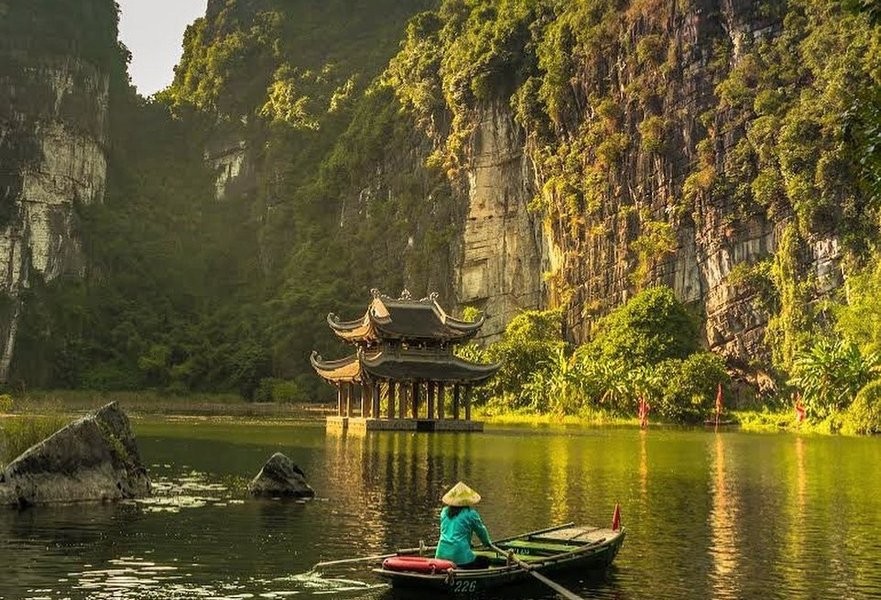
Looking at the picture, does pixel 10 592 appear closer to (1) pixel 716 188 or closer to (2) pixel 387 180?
(1) pixel 716 188

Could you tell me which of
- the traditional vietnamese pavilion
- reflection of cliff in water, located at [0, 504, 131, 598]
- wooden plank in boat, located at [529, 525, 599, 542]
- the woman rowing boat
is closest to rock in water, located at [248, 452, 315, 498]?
reflection of cliff in water, located at [0, 504, 131, 598]

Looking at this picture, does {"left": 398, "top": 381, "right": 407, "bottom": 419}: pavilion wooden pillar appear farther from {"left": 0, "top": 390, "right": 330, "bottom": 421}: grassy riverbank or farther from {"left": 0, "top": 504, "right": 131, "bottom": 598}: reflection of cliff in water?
{"left": 0, "top": 504, "right": 131, "bottom": 598}: reflection of cliff in water

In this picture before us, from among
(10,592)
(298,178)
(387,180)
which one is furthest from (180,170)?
(10,592)

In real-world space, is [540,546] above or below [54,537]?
above

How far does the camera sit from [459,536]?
17344mm

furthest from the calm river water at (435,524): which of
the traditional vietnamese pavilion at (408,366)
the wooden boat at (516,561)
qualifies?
the traditional vietnamese pavilion at (408,366)

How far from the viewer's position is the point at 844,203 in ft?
296

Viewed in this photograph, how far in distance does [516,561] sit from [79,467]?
43.5 feet

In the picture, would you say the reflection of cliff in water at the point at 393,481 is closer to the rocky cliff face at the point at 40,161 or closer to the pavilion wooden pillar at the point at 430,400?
the pavilion wooden pillar at the point at 430,400

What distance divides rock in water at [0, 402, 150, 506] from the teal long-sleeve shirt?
1183 centimetres

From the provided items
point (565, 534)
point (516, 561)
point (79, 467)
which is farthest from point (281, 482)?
point (516, 561)

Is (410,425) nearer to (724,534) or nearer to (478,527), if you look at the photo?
(724,534)

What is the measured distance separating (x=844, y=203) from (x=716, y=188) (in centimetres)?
1182

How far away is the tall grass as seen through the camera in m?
28.2
